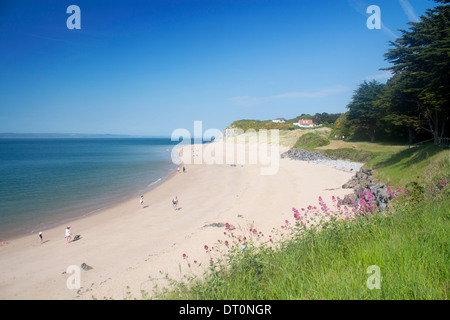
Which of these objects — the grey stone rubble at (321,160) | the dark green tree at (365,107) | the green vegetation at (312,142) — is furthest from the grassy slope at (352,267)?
the green vegetation at (312,142)

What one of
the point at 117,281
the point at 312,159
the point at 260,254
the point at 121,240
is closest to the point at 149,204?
the point at 121,240

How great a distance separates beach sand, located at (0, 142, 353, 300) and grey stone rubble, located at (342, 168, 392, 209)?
153 cm

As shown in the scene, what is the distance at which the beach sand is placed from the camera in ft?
29.8

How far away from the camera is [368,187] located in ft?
50.2

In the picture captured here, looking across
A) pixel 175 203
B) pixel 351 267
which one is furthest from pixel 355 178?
pixel 351 267

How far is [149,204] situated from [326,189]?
15.8 meters

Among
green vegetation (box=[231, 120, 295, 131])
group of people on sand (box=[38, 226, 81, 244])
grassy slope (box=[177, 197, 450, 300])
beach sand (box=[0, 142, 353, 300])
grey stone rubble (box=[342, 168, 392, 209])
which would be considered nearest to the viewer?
grassy slope (box=[177, 197, 450, 300])

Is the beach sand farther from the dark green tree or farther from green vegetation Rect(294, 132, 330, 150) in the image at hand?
green vegetation Rect(294, 132, 330, 150)

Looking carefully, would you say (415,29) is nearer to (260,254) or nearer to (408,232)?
(408,232)

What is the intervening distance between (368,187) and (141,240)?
1463 cm

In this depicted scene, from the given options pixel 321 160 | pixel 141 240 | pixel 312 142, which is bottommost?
pixel 141 240

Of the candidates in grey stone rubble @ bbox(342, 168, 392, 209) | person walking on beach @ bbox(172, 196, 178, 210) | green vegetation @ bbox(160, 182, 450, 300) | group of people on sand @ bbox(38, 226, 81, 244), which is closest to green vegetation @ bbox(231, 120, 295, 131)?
grey stone rubble @ bbox(342, 168, 392, 209)

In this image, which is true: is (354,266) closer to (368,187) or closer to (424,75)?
(368,187)
